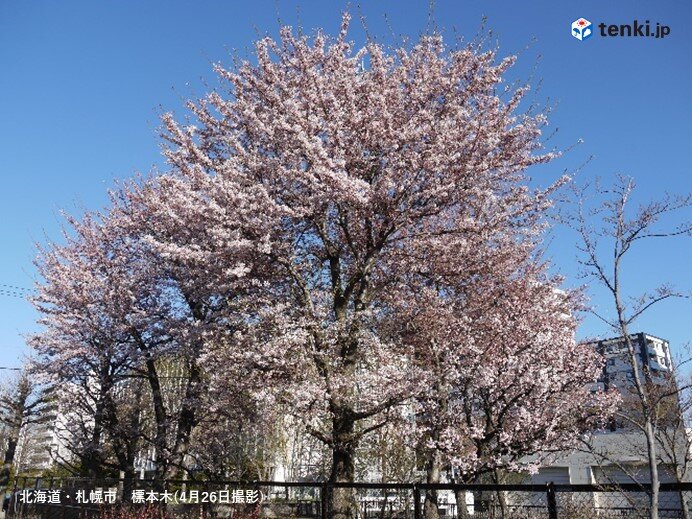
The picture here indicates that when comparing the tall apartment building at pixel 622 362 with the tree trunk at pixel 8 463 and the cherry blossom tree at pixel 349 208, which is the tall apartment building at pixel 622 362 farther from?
the tree trunk at pixel 8 463

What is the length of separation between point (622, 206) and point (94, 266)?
16.2 metres

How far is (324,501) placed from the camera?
9.27 meters

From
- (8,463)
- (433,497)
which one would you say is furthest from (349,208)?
(8,463)

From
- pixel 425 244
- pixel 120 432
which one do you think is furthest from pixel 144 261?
pixel 425 244

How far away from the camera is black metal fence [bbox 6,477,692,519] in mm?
7488

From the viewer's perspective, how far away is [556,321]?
1472 centimetres

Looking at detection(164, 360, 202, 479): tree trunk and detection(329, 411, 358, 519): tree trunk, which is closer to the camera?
detection(329, 411, 358, 519): tree trunk

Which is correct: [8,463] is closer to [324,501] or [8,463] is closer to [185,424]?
[185,424]

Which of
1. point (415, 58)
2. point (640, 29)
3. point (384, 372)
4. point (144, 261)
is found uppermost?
point (415, 58)

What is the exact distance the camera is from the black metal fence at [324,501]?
7.49 metres

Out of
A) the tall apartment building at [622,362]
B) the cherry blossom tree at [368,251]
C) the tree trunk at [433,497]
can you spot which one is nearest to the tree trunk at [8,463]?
the cherry blossom tree at [368,251]

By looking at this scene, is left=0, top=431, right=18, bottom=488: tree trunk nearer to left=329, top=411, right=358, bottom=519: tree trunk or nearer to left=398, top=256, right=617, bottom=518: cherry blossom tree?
left=329, top=411, right=358, bottom=519: tree trunk

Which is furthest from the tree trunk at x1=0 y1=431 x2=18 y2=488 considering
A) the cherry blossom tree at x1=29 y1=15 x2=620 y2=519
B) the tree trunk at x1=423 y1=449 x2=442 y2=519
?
the tree trunk at x1=423 y1=449 x2=442 y2=519

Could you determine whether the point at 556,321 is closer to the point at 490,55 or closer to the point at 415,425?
the point at 415,425
